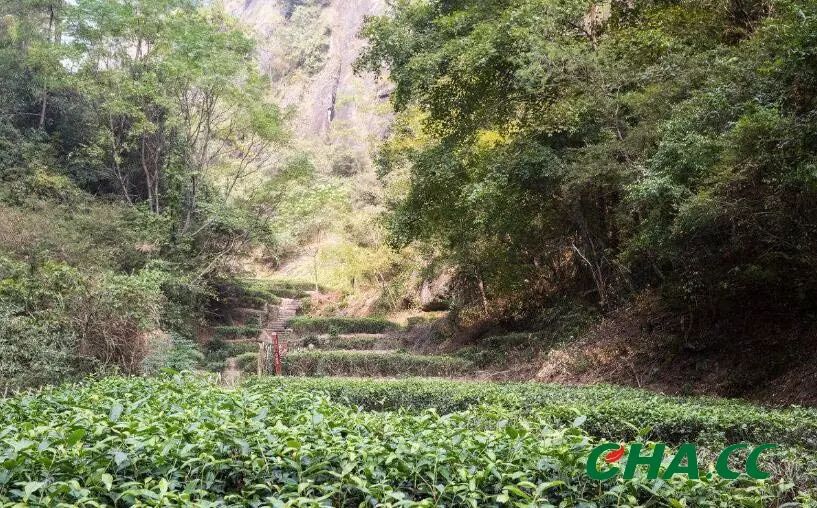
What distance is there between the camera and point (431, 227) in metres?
17.0

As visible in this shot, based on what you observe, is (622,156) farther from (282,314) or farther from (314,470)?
(282,314)

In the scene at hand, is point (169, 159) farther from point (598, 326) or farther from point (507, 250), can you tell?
point (598, 326)

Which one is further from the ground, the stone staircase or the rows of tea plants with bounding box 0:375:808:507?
the rows of tea plants with bounding box 0:375:808:507

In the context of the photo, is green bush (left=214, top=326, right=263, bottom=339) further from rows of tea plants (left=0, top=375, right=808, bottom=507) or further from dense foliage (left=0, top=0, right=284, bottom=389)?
rows of tea plants (left=0, top=375, right=808, bottom=507)

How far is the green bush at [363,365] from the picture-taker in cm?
1488

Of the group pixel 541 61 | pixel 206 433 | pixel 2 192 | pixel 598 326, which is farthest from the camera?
pixel 2 192

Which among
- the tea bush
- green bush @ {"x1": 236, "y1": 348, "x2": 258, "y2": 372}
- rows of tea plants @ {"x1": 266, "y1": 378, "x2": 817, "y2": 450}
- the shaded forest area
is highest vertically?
the shaded forest area

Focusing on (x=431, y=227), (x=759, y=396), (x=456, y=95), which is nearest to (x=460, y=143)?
(x=456, y=95)

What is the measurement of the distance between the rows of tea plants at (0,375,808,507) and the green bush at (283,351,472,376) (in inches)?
476

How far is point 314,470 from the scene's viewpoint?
95.3 inches

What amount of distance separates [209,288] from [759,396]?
15.5 m

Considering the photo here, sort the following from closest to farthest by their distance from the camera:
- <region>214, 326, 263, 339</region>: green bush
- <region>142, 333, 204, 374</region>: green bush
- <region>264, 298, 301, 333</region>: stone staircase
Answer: <region>142, 333, 204, 374</region>: green bush
<region>214, 326, 263, 339</region>: green bush
<region>264, 298, 301, 333</region>: stone staircase

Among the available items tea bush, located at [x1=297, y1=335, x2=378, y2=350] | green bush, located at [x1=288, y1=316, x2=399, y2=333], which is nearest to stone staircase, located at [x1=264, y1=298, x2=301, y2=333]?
green bush, located at [x1=288, y1=316, x2=399, y2=333]

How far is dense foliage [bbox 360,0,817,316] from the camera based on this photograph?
7.48 metres
